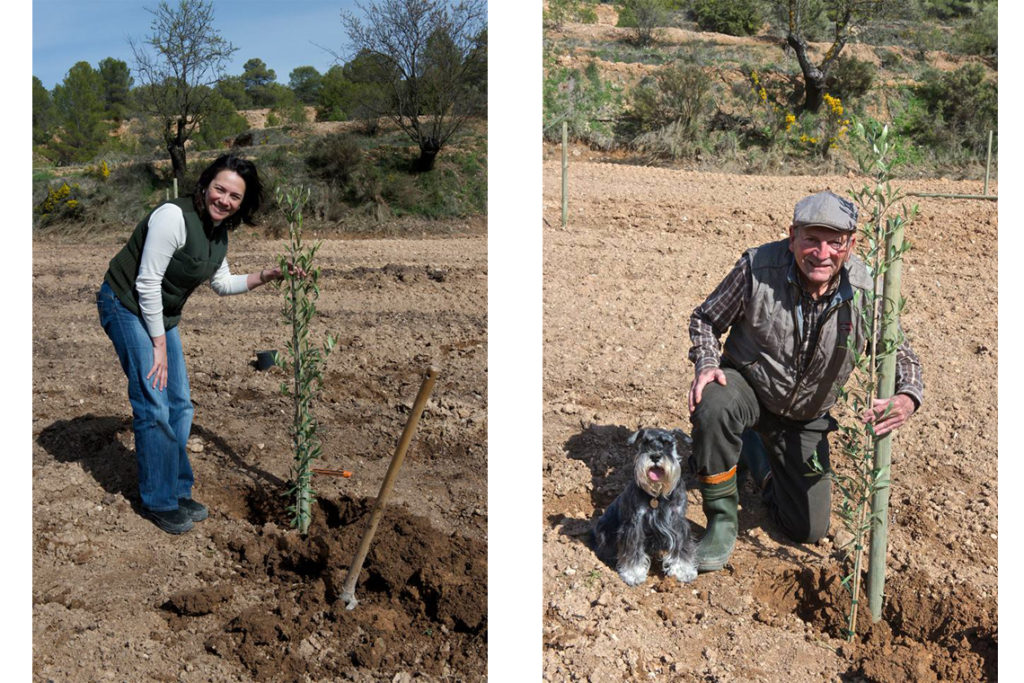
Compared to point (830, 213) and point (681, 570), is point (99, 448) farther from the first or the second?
point (830, 213)

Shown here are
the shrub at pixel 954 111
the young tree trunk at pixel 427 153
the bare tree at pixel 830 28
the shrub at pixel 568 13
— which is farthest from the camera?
the young tree trunk at pixel 427 153

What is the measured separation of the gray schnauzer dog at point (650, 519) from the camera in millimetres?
3205

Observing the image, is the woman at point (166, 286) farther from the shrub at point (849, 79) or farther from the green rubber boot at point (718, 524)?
the shrub at point (849, 79)

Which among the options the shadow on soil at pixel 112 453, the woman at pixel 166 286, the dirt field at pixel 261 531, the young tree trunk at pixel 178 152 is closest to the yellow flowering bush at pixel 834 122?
the dirt field at pixel 261 531

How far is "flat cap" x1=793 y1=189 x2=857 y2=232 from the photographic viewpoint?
121 inches

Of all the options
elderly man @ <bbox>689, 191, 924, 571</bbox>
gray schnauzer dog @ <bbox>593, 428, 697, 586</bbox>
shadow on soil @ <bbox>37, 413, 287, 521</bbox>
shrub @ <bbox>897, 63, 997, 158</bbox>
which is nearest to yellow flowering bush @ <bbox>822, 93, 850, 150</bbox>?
shrub @ <bbox>897, 63, 997, 158</bbox>

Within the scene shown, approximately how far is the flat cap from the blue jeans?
239 cm

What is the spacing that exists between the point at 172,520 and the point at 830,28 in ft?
28.5

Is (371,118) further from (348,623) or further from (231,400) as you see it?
(348,623)

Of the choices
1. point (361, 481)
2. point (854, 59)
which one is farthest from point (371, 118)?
point (361, 481)

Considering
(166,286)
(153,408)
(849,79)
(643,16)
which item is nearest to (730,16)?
(643,16)

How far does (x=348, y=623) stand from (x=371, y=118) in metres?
10.3

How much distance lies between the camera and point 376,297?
6.88 metres

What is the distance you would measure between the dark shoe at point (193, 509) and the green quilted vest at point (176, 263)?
0.92m
